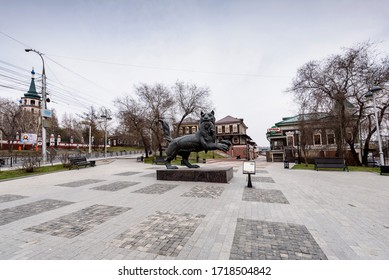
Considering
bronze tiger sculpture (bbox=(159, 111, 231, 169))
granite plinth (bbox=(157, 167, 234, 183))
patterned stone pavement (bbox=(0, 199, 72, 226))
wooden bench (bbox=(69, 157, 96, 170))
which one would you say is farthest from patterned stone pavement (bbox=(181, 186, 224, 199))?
wooden bench (bbox=(69, 157, 96, 170))

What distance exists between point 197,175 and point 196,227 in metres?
5.50

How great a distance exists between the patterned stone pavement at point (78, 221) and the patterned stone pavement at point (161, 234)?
1.04 meters

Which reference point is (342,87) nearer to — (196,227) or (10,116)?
(196,227)

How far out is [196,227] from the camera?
147 inches

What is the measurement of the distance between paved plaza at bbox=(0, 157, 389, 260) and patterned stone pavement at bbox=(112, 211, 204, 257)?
0.06 ft

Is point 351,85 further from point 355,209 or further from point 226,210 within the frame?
point 226,210

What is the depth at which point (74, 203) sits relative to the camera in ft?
18.5

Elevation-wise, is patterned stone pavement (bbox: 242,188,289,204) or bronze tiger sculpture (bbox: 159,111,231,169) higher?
bronze tiger sculpture (bbox: 159,111,231,169)

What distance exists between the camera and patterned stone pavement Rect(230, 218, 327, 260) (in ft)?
8.82

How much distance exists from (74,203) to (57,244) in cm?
297

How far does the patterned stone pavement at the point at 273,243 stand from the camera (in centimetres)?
269

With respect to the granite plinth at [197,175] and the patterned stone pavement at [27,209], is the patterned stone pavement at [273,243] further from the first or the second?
the patterned stone pavement at [27,209]

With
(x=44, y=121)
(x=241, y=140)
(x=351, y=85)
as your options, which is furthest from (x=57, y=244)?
(x=241, y=140)

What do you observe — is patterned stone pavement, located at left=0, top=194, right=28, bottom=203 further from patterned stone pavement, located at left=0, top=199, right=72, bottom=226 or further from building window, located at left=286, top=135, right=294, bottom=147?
building window, located at left=286, top=135, right=294, bottom=147
